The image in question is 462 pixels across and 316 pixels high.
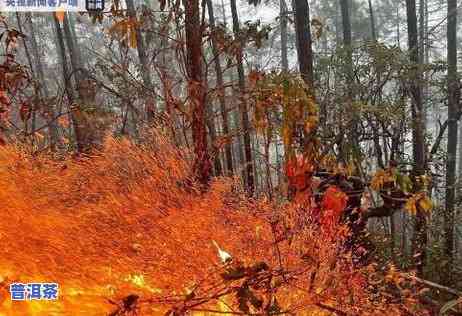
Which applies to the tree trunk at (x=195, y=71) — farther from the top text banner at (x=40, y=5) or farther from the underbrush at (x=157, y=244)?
the top text banner at (x=40, y=5)

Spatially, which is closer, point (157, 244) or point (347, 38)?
point (157, 244)

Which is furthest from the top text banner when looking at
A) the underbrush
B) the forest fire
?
the underbrush

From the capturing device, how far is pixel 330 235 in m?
7.31

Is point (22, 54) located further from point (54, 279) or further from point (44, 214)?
point (54, 279)

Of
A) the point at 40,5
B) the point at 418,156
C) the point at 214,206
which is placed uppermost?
the point at 40,5

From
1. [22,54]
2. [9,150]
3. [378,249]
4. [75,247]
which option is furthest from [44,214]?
[22,54]

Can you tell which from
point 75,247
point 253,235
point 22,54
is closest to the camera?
point 75,247

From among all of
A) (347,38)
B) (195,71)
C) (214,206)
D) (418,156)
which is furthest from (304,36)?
(347,38)

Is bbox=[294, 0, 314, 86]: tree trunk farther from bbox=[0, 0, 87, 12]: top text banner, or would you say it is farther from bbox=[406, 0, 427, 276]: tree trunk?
bbox=[0, 0, 87, 12]: top text banner

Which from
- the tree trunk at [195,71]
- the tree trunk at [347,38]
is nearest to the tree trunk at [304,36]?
the tree trunk at [347,38]

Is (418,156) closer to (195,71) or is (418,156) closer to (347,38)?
(195,71)

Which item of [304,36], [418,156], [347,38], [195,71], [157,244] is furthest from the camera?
[347,38]

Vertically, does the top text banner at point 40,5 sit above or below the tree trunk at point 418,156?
above

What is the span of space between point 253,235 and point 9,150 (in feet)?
19.7
